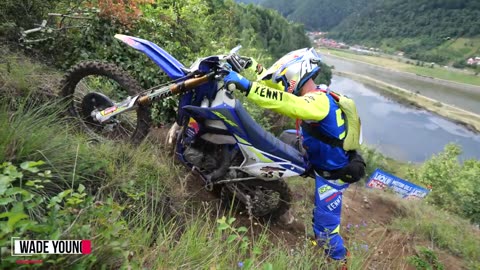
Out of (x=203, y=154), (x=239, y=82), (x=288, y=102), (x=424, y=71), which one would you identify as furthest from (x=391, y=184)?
(x=424, y=71)

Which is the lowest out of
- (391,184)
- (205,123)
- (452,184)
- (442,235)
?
(452,184)

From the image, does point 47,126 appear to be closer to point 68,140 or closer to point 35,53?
point 68,140

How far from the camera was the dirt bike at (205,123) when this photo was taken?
11.5 ft

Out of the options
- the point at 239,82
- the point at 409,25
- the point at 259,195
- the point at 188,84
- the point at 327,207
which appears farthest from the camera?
the point at 409,25

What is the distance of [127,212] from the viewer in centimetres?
256

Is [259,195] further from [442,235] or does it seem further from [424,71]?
[424,71]

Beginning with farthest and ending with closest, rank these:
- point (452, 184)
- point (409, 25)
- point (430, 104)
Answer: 1. point (409, 25)
2. point (430, 104)
3. point (452, 184)

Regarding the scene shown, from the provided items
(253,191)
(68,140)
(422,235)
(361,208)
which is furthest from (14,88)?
(422,235)

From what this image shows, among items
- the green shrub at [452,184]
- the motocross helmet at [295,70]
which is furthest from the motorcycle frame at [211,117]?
the green shrub at [452,184]

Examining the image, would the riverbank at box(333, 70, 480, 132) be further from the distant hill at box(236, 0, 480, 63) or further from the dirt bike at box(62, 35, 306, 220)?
the dirt bike at box(62, 35, 306, 220)

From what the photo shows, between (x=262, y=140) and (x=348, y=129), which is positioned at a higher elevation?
(x=348, y=129)

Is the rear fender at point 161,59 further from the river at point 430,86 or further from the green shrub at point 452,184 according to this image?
the river at point 430,86

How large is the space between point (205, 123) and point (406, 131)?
193 ft

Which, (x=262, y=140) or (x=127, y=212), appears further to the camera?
(x=262, y=140)
